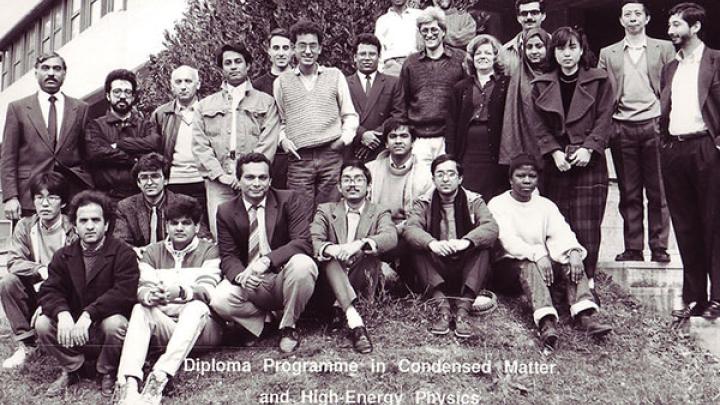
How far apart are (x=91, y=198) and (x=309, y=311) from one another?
172 cm

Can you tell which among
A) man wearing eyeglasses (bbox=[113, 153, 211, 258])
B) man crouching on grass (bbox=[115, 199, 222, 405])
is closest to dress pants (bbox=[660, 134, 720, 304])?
man crouching on grass (bbox=[115, 199, 222, 405])

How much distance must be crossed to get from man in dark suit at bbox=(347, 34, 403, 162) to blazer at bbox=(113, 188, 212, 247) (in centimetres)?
171

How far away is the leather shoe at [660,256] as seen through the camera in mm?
6488

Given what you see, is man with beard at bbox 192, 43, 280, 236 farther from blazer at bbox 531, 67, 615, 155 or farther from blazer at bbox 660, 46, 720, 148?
blazer at bbox 660, 46, 720, 148

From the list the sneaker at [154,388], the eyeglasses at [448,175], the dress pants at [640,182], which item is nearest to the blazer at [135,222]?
the sneaker at [154,388]

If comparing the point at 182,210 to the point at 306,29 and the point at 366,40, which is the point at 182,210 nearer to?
the point at 306,29

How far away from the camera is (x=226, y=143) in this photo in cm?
639

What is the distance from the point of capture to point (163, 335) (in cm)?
516

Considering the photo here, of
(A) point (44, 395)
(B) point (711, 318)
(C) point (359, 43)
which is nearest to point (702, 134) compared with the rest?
(B) point (711, 318)

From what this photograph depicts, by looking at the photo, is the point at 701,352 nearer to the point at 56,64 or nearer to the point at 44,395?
the point at 44,395

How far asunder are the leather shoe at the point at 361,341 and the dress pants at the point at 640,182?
8.63 ft

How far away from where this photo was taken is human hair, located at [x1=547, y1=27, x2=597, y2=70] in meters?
5.98

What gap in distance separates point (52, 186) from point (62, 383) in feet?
4.75

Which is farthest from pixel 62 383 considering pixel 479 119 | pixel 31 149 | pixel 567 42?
pixel 567 42
